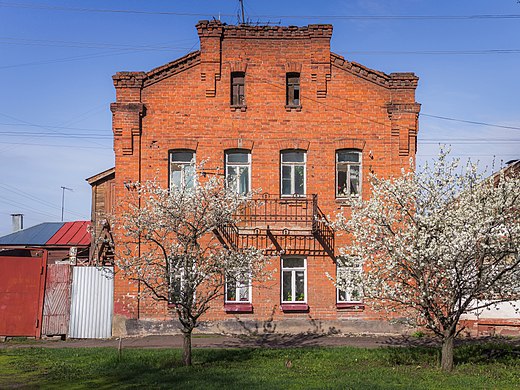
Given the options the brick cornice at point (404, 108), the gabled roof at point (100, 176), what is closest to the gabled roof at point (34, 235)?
the gabled roof at point (100, 176)

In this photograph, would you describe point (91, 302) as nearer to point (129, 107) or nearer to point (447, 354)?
point (129, 107)

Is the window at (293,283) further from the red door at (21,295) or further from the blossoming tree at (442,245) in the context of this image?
the red door at (21,295)

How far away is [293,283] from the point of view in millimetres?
21609

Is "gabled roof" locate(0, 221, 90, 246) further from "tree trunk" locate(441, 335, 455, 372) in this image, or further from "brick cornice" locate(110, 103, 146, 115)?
"tree trunk" locate(441, 335, 455, 372)

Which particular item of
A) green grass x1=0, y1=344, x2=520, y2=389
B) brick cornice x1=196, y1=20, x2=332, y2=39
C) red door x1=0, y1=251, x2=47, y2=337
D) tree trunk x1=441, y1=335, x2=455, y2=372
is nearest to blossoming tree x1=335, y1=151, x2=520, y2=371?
tree trunk x1=441, y1=335, x2=455, y2=372

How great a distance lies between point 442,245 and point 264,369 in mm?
4812

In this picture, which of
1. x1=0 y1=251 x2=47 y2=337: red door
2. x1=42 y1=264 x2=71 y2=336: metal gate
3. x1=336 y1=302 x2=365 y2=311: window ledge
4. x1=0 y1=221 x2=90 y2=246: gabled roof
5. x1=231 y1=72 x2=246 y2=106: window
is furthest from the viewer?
x1=0 y1=221 x2=90 y2=246: gabled roof

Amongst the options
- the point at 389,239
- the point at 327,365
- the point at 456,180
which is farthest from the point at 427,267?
the point at 327,365

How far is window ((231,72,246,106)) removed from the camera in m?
22.3

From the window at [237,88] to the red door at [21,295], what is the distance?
818cm

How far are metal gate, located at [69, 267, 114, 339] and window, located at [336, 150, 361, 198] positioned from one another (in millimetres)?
8149

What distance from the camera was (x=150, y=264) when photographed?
15.3m

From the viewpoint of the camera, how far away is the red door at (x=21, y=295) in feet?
68.8

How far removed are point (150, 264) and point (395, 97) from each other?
35.7 ft
